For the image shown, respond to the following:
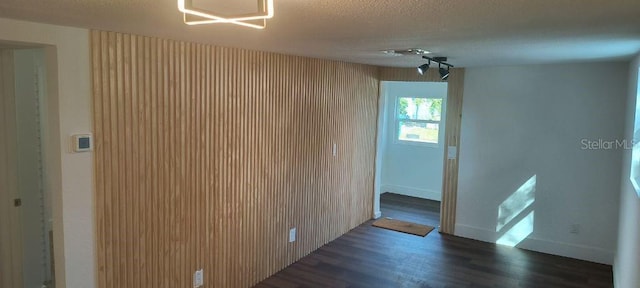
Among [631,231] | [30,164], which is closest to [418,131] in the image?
[631,231]

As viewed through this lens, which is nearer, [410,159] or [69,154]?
[69,154]

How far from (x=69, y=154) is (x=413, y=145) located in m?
5.95

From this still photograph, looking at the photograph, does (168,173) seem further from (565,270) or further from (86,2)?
(565,270)

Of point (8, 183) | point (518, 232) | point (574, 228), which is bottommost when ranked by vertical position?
point (518, 232)

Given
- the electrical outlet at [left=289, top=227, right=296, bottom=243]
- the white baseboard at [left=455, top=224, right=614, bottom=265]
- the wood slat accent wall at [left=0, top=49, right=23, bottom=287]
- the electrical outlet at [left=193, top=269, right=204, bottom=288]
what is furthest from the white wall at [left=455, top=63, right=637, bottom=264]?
the wood slat accent wall at [left=0, top=49, right=23, bottom=287]

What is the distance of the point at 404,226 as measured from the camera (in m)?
5.96

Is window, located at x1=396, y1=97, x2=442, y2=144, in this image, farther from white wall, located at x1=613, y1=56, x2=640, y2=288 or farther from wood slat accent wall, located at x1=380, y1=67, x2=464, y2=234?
white wall, located at x1=613, y1=56, x2=640, y2=288

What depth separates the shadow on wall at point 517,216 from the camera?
5184mm

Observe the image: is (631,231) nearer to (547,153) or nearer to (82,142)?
(547,153)

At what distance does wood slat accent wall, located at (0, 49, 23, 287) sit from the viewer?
3.04 meters

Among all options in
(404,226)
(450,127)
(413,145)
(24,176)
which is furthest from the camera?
(413,145)

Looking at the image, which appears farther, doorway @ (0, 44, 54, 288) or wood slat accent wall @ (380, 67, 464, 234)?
wood slat accent wall @ (380, 67, 464, 234)

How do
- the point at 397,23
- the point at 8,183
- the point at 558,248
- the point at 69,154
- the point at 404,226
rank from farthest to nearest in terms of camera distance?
the point at 404,226 < the point at 558,248 < the point at 8,183 < the point at 69,154 < the point at 397,23

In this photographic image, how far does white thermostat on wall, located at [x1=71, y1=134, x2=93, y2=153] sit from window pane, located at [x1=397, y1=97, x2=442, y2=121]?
5.78 m
